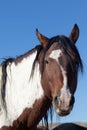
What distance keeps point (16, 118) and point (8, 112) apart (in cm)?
18

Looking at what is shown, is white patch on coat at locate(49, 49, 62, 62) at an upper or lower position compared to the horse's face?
upper

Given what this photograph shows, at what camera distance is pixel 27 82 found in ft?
27.0

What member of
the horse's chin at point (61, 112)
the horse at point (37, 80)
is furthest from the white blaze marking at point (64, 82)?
the horse's chin at point (61, 112)

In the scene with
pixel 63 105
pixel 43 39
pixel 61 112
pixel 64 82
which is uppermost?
pixel 43 39

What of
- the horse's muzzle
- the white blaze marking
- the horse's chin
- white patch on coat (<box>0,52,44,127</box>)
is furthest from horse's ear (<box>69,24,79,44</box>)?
the horse's chin

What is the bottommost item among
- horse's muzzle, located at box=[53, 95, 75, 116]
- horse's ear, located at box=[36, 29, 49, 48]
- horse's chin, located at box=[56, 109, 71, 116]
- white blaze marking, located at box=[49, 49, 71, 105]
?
horse's chin, located at box=[56, 109, 71, 116]

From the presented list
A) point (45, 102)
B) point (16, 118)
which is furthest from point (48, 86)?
point (16, 118)

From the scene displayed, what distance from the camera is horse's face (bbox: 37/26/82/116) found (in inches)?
291

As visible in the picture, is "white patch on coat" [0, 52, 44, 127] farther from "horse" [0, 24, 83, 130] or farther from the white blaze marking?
the white blaze marking

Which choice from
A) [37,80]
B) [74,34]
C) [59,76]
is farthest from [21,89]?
[74,34]

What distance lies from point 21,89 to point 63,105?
1.13 m

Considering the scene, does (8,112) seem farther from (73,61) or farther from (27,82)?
(73,61)

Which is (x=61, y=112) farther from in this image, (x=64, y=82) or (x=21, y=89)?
(x=21, y=89)

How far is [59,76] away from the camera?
762 cm
